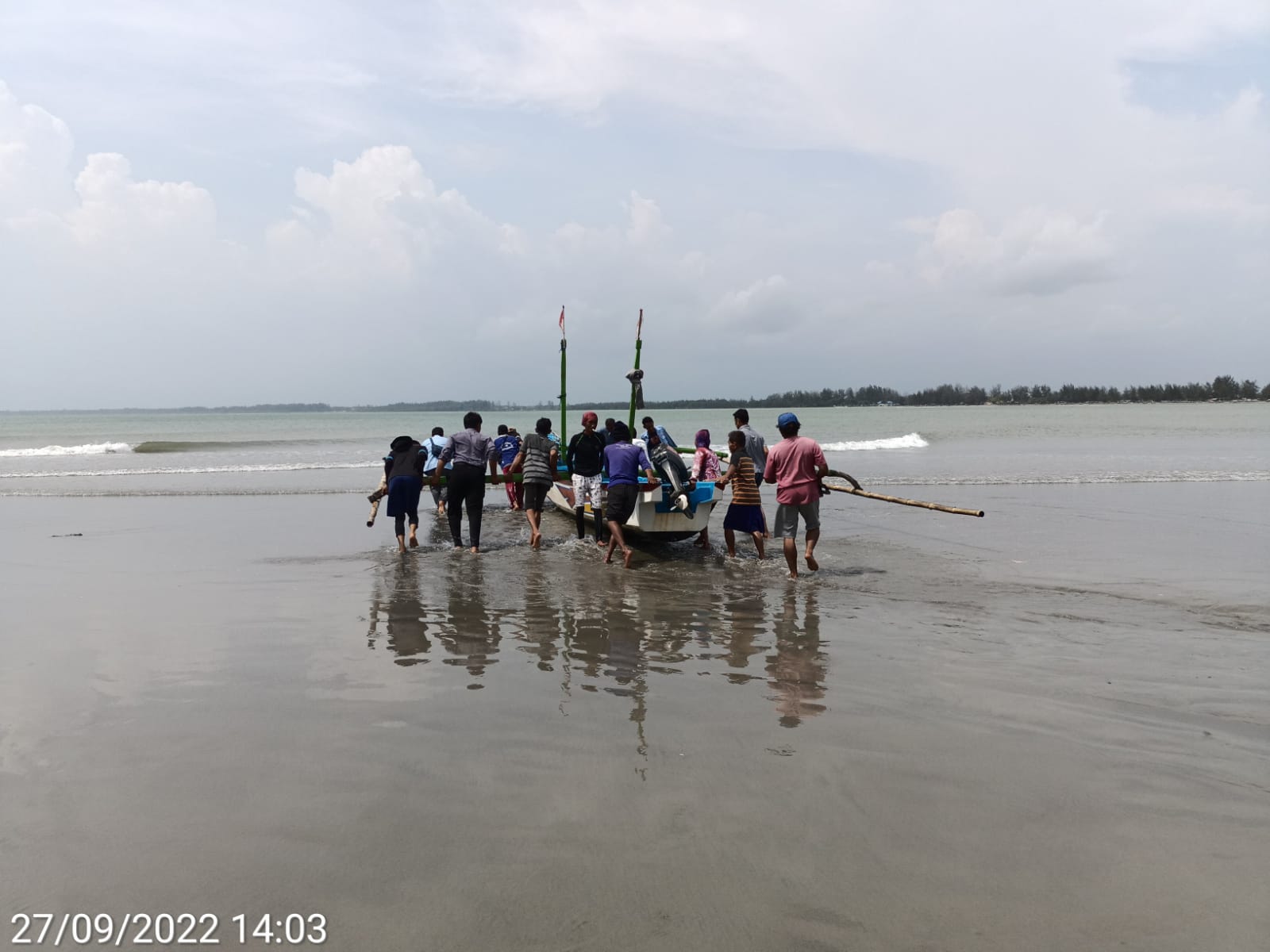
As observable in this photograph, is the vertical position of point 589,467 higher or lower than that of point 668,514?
higher

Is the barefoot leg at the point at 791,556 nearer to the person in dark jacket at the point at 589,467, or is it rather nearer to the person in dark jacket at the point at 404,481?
the person in dark jacket at the point at 589,467

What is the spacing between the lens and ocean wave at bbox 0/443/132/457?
136 ft

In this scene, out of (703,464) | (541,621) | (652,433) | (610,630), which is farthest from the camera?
(703,464)

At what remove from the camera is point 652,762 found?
14.2ft

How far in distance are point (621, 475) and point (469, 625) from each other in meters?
3.73

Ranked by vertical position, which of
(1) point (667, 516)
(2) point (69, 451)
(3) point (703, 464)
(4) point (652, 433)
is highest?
(4) point (652, 433)

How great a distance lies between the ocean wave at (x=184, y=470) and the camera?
27547mm

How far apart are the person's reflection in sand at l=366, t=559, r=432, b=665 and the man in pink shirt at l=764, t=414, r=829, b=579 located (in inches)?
162

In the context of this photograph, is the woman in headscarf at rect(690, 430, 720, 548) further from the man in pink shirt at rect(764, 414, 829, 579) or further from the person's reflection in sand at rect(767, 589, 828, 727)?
the person's reflection in sand at rect(767, 589, 828, 727)

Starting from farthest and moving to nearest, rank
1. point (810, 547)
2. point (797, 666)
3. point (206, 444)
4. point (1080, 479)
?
point (206, 444) < point (1080, 479) < point (810, 547) < point (797, 666)

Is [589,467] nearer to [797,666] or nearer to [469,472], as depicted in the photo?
[469,472]

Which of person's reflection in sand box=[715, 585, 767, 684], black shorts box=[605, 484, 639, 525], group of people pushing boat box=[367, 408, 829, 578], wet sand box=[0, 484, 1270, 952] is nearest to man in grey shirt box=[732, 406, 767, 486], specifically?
group of people pushing boat box=[367, 408, 829, 578]

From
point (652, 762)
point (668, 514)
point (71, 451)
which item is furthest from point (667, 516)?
point (71, 451)
